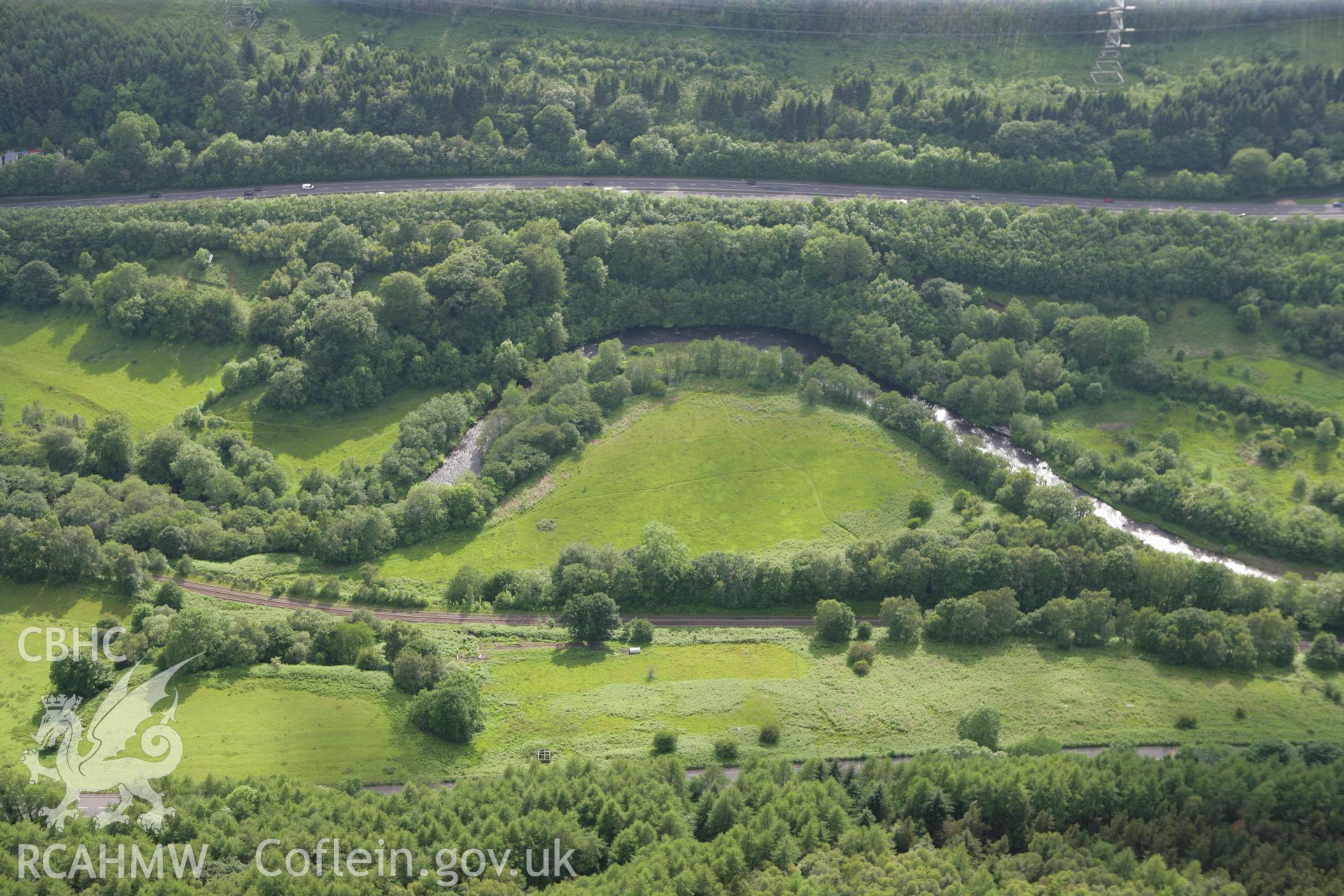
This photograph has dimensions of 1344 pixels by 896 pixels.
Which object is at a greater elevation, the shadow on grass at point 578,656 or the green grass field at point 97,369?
the green grass field at point 97,369

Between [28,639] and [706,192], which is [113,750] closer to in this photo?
[28,639]

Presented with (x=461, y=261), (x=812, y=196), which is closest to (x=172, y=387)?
(x=461, y=261)

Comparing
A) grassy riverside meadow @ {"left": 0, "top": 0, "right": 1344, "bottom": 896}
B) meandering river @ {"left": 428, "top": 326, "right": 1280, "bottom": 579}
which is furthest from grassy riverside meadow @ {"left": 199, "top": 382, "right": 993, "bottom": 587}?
meandering river @ {"left": 428, "top": 326, "right": 1280, "bottom": 579}

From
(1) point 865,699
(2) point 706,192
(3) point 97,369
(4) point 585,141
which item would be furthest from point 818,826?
(4) point 585,141

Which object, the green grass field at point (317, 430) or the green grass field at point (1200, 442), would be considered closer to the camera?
the green grass field at point (1200, 442)

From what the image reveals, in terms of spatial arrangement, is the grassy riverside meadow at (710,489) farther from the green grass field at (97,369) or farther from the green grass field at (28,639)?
the green grass field at (97,369)

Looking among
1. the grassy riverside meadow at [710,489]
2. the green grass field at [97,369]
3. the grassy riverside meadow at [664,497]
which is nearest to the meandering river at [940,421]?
the grassy riverside meadow at [664,497]
